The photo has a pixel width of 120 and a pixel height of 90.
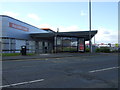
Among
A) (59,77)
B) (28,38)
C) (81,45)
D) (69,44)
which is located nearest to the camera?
(59,77)

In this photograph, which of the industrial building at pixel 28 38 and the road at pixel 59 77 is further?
the industrial building at pixel 28 38

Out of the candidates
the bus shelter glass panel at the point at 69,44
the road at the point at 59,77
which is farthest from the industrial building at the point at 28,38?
the road at the point at 59,77

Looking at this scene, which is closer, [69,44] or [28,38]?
[69,44]

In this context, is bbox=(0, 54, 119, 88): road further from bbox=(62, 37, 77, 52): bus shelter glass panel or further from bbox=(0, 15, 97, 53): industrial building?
bbox=(62, 37, 77, 52): bus shelter glass panel

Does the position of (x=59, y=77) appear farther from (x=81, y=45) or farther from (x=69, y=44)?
(x=69, y=44)

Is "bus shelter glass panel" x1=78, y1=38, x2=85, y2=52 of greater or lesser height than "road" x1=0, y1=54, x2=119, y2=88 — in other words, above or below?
above

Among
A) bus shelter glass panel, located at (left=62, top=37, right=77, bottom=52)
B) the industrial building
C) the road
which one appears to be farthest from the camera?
bus shelter glass panel, located at (left=62, top=37, right=77, bottom=52)

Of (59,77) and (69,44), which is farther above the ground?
(69,44)

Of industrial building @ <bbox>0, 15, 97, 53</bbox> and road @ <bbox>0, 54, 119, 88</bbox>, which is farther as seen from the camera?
industrial building @ <bbox>0, 15, 97, 53</bbox>

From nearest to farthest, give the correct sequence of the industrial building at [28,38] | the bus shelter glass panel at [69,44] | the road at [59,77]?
the road at [59,77] → the industrial building at [28,38] → the bus shelter glass panel at [69,44]

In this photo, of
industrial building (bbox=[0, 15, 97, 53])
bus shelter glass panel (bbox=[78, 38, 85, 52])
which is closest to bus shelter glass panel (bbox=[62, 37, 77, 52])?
industrial building (bbox=[0, 15, 97, 53])

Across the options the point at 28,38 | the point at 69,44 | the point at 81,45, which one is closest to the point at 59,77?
the point at 81,45

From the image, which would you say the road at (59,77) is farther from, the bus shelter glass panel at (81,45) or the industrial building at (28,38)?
the bus shelter glass panel at (81,45)

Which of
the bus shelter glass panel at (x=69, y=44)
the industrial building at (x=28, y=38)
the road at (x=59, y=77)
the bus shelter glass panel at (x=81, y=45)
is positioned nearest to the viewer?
the road at (x=59, y=77)
